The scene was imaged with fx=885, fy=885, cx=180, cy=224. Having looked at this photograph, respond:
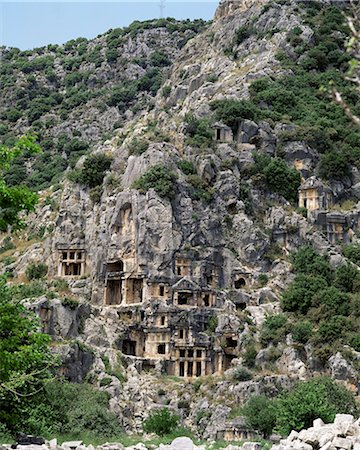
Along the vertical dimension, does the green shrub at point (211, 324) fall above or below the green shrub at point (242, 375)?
above

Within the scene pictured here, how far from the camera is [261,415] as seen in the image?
63.9m

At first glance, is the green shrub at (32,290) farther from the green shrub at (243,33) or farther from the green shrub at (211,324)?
the green shrub at (243,33)

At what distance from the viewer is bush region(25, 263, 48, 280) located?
93.8 m

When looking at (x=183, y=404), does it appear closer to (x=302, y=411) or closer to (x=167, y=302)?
(x=167, y=302)

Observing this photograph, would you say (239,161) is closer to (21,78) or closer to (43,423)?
(43,423)

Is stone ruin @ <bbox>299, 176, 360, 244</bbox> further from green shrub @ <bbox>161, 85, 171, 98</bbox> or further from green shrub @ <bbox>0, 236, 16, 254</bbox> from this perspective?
green shrub @ <bbox>161, 85, 171, 98</bbox>

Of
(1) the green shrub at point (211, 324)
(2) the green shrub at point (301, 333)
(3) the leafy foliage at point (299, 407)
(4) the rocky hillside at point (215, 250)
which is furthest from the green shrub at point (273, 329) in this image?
(3) the leafy foliage at point (299, 407)

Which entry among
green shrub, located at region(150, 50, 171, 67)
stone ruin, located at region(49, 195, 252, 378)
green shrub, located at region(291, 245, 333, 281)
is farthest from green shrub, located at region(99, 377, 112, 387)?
green shrub, located at region(150, 50, 171, 67)

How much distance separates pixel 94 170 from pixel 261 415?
4392cm

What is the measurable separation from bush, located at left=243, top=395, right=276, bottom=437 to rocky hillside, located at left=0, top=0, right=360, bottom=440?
105 inches

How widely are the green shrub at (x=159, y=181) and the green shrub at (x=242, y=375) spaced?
68.2ft

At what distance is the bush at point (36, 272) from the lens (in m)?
93.8

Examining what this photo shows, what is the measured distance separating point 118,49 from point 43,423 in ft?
447

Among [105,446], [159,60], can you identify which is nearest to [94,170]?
[105,446]
